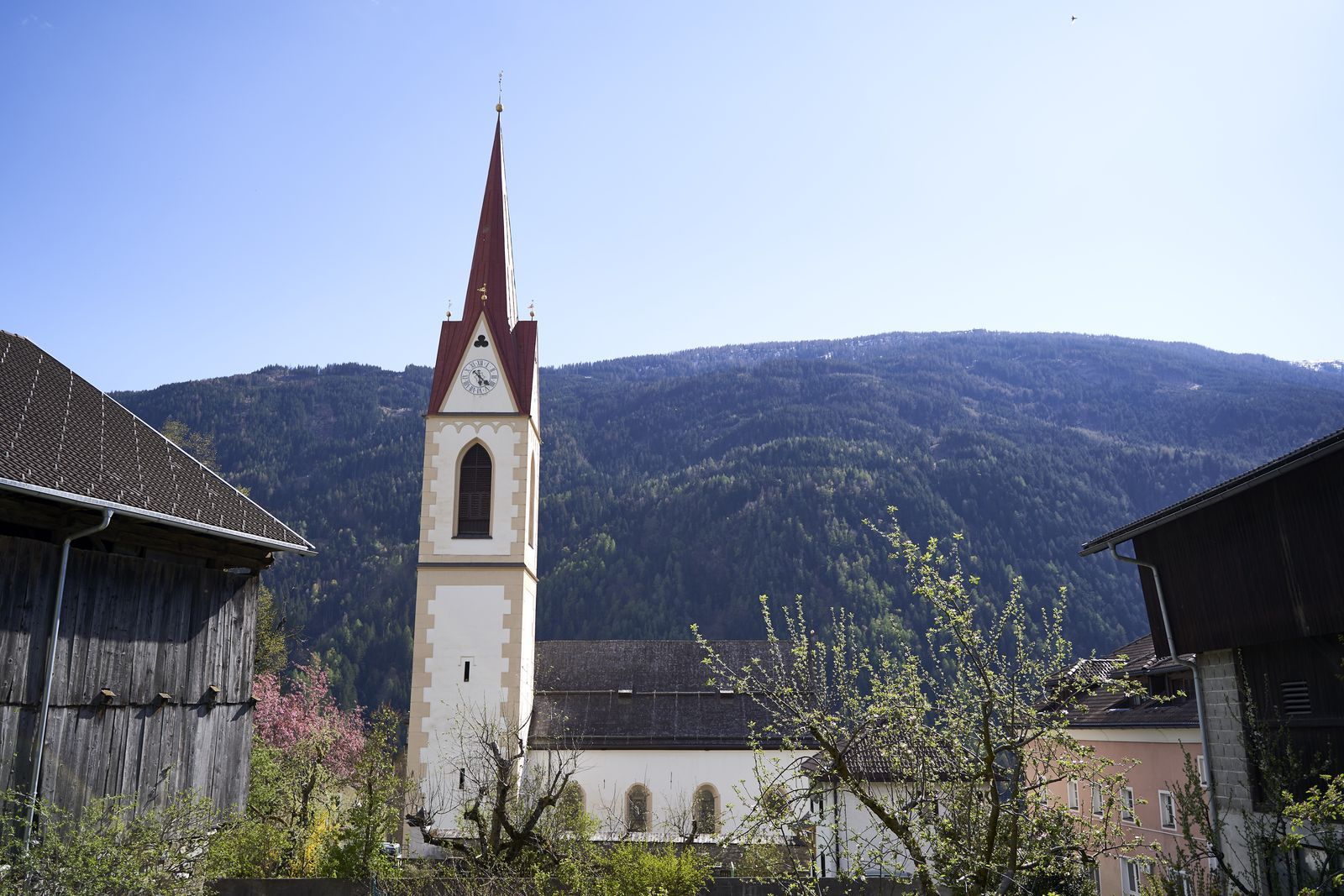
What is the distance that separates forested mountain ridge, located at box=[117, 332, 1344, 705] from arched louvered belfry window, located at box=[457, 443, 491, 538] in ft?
147

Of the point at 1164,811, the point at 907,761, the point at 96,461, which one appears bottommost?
the point at 1164,811

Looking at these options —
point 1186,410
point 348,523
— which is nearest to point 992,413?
point 1186,410

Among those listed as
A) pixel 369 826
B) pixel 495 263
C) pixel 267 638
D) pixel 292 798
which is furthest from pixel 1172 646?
pixel 267 638

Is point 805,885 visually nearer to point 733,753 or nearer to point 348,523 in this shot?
point 733,753

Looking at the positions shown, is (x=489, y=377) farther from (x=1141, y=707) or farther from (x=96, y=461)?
(x=1141, y=707)

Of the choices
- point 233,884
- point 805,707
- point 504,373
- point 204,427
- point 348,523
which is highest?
point 204,427

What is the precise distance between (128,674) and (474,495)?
57.6ft

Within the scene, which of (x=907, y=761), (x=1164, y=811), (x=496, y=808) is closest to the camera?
(x=907, y=761)

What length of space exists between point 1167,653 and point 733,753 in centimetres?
1682

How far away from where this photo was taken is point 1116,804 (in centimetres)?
1073

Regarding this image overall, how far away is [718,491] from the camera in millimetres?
126000

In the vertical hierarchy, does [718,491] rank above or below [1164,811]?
above

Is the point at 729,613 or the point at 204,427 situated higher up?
the point at 204,427

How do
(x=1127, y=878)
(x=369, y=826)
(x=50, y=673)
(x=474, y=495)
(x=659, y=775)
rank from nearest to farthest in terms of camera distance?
1. (x=50, y=673)
2. (x=369, y=826)
3. (x=1127, y=878)
4. (x=474, y=495)
5. (x=659, y=775)
